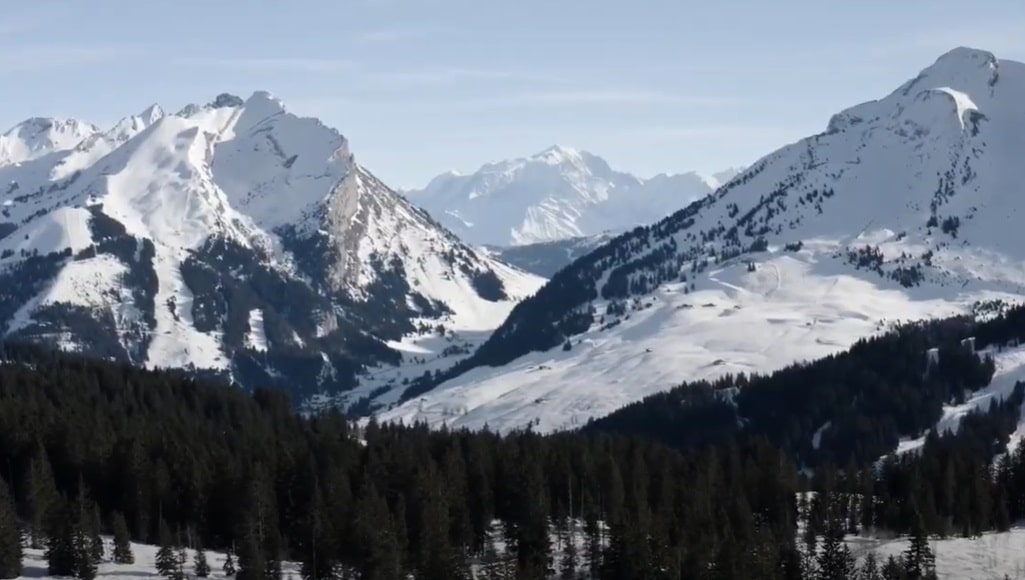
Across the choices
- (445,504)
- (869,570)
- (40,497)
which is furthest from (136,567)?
(869,570)

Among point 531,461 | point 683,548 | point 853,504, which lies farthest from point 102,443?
point 853,504

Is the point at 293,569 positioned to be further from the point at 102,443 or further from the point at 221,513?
the point at 102,443

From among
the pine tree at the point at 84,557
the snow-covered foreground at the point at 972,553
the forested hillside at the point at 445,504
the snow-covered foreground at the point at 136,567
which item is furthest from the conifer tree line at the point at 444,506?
the snow-covered foreground at the point at 972,553

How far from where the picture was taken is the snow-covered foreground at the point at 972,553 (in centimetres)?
15412

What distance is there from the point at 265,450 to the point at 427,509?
114 feet

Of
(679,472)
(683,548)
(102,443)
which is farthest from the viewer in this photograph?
(679,472)

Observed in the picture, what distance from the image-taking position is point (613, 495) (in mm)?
170000

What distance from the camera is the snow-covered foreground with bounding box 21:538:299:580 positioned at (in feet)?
453

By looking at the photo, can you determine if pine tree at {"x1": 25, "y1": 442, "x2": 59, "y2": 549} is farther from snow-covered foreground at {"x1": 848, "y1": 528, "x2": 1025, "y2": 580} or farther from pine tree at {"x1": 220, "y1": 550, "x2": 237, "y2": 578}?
snow-covered foreground at {"x1": 848, "y1": 528, "x2": 1025, "y2": 580}

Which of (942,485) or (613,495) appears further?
(942,485)

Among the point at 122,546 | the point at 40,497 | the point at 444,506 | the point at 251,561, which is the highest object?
the point at 40,497

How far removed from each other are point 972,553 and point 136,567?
80.0 m

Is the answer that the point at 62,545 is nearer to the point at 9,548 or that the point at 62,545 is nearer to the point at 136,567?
the point at 9,548

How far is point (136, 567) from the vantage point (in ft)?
471
